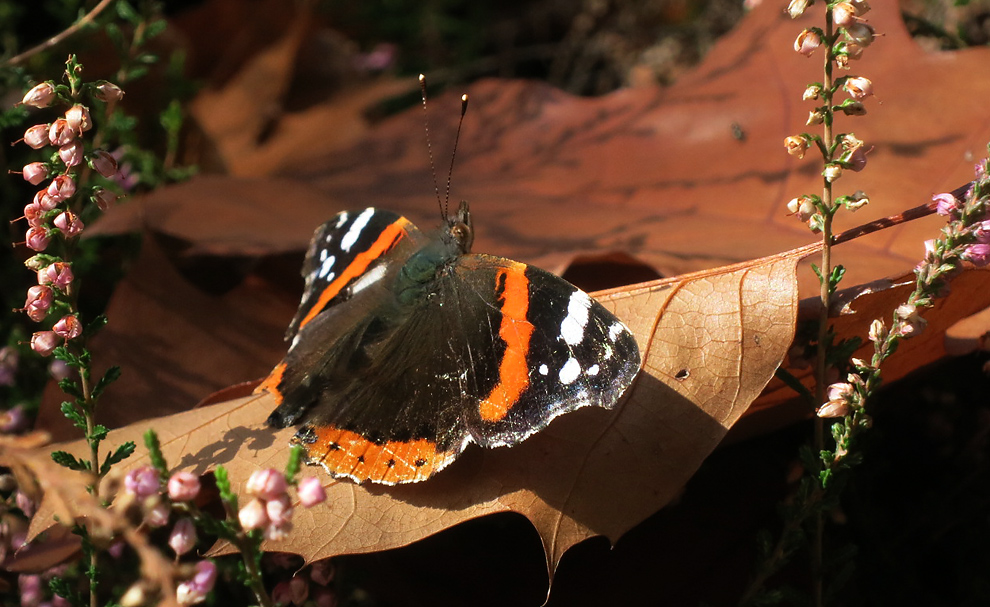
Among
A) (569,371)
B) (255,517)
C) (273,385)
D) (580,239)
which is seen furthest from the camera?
(580,239)

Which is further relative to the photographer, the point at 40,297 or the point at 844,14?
the point at 40,297

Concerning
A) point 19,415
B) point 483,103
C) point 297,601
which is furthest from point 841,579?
point 483,103

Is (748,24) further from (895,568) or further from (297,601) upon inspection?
(297,601)

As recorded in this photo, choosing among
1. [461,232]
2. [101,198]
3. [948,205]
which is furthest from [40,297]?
[948,205]

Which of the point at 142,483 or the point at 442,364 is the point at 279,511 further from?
the point at 442,364

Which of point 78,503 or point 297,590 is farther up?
point 78,503

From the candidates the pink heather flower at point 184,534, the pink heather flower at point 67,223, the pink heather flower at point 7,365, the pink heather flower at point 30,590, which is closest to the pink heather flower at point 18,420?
the pink heather flower at point 7,365

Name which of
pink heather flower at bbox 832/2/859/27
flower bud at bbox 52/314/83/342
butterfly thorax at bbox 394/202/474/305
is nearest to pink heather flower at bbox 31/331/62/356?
flower bud at bbox 52/314/83/342

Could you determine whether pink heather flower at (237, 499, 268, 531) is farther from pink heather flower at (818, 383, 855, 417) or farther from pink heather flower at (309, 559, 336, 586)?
pink heather flower at (818, 383, 855, 417)
